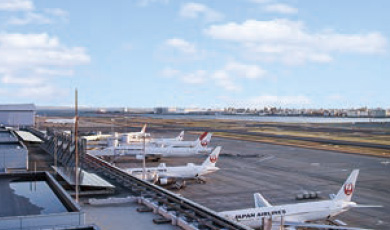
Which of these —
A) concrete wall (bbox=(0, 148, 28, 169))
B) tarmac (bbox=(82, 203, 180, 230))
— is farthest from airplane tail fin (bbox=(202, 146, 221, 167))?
tarmac (bbox=(82, 203, 180, 230))

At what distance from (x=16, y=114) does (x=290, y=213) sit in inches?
2964

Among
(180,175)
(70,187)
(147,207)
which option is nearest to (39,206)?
(147,207)

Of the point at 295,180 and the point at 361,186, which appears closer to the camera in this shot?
the point at 361,186

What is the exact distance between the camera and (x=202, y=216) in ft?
62.7

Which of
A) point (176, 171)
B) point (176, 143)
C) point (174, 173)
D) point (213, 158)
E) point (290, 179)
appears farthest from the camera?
point (176, 143)

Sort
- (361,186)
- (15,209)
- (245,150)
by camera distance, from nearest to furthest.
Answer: (15,209), (361,186), (245,150)

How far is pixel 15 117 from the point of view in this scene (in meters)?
93.0

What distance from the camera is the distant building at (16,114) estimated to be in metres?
91.6

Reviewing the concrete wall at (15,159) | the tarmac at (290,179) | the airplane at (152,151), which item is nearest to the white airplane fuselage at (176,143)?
the tarmac at (290,179)

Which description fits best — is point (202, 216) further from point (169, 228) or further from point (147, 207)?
point (147, 207)

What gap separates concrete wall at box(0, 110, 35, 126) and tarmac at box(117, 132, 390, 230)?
32.3 metres

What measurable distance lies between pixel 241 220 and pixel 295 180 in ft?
94.3

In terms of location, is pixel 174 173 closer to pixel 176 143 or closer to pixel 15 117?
pixel 176 143

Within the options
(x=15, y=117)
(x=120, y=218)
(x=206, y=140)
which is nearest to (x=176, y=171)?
(x=120, y=218)
